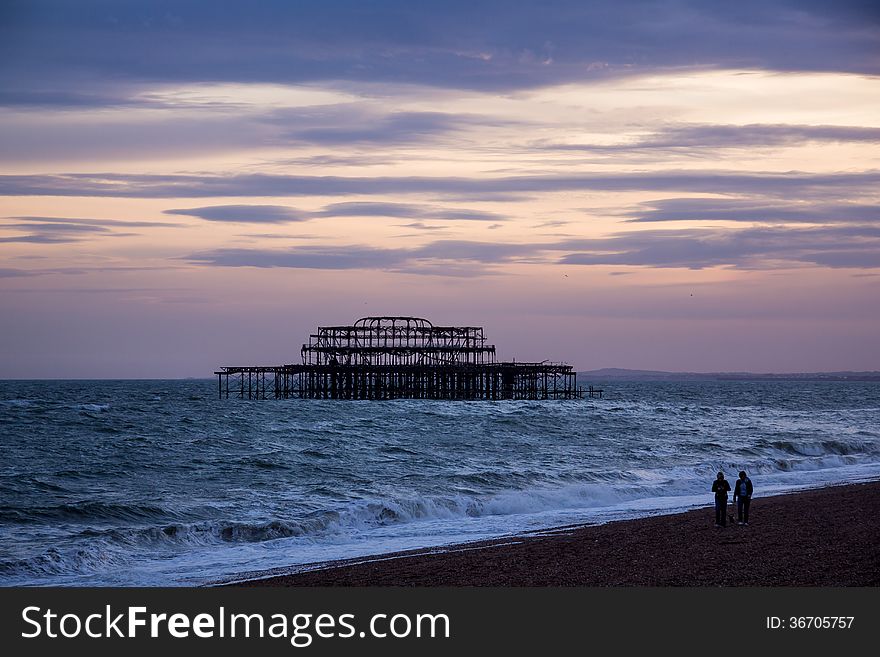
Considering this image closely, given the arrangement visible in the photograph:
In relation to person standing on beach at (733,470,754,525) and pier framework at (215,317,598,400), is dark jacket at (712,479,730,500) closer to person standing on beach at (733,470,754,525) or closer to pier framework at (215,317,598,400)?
person standing on beach at (733,470,754,525)

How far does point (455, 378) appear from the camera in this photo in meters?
87.9

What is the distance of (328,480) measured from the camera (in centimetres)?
2906

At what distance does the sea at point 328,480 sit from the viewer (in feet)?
60.7

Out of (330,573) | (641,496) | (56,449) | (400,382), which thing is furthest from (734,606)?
(400,382)

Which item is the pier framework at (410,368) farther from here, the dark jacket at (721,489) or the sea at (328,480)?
the dark jacket at (721,489)

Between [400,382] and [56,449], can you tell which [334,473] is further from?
[400,382]

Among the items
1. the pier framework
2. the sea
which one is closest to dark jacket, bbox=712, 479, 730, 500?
the sea

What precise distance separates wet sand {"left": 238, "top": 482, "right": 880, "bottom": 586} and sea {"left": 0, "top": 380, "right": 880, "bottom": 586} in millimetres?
1395

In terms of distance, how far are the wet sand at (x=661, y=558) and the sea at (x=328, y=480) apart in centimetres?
139

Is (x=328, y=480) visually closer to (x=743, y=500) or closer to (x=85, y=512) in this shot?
(x=85, y=512)

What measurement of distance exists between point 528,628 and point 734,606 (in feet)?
7.40

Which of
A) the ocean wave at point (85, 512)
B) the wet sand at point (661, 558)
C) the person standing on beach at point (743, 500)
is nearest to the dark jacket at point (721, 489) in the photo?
the person standing on beach at point (743, 500)

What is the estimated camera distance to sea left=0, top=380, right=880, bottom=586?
1852cm

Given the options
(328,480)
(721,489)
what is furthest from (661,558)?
(328,480)
